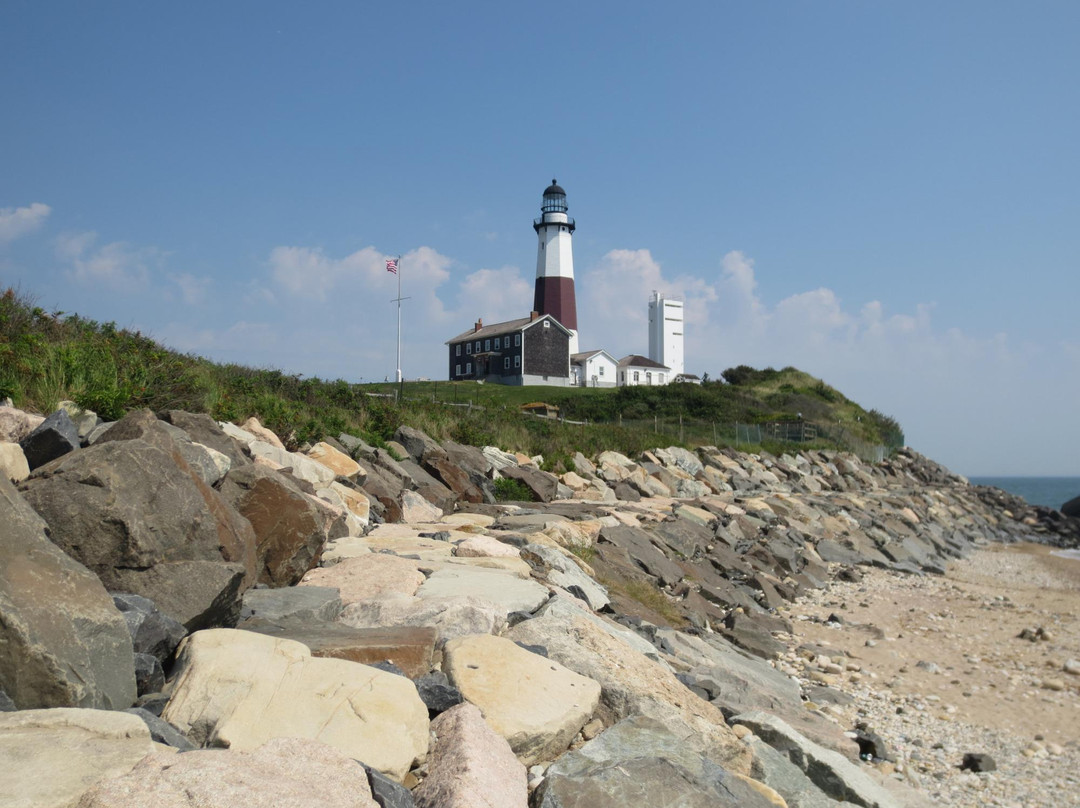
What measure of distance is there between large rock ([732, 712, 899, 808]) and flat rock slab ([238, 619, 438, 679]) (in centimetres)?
230

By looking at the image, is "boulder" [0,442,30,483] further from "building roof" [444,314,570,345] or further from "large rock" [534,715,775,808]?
"building roof" [444,314,570,345]

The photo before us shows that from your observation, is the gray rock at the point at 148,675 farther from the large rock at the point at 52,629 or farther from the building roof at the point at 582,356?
the building roof at the point at 582,356

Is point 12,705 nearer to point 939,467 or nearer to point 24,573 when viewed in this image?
point 24,573

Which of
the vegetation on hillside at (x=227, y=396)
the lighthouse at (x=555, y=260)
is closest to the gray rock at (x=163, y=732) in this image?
the vegetation on hillside at (x=227, y=396)

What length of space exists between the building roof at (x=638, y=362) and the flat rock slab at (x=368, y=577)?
56135 mm

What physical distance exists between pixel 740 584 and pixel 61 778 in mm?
11077

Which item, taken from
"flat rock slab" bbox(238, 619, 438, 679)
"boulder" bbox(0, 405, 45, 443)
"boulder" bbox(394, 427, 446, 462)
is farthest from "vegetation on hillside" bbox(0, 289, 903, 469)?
"flat rock slab" bbox(238, 619, 438, 679)

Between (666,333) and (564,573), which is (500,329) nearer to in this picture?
(666,333)

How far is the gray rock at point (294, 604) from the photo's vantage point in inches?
183

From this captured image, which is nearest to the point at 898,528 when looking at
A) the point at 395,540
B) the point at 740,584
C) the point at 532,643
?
the point at 740,584

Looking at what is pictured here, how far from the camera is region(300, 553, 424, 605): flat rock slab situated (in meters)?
5.42

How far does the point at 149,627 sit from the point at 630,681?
262 centimetres

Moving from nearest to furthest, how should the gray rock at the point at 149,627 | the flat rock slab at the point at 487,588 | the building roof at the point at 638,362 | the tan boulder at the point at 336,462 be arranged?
the gray rock at the point at 149,627 < the flat rock slab at the point at 487,588 < the tan boulder at the point at 336,462 < the building roof at the point at 638,362

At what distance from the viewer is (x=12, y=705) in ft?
9.23
